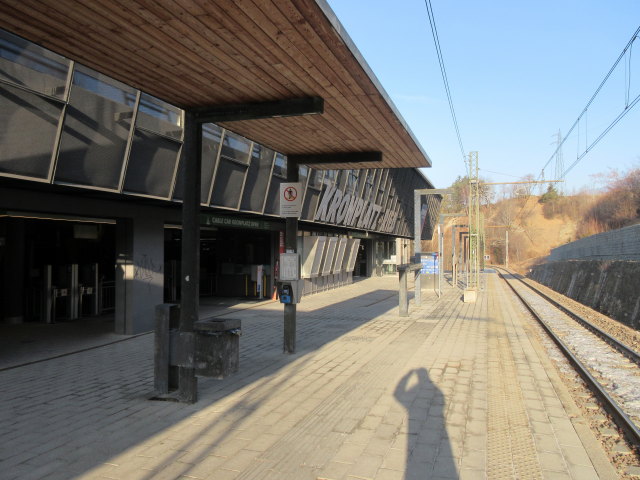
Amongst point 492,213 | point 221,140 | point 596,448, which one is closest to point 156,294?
point 221,140

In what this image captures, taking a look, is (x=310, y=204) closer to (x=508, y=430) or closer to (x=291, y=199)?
(x=291, y=199)

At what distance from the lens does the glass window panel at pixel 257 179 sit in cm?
1296

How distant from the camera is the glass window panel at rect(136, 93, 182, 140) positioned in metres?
8.83

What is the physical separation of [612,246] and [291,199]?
22.4 meters

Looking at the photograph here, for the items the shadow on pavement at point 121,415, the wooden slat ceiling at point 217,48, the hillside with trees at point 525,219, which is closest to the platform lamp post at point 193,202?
the wooden slat ceiling at point 217,48

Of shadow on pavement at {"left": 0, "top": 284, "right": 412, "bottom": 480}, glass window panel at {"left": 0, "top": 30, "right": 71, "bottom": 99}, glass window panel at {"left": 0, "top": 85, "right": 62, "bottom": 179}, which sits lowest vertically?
shadow on pavement at {"left": 0, "top": 284, "right": 412, "bottom": 480}

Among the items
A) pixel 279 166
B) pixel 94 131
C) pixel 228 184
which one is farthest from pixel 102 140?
pixel 279 166

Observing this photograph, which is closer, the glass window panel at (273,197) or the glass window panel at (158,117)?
the glass window panel at (158,117)

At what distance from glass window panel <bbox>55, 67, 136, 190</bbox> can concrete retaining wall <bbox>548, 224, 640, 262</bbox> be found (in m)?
19.3

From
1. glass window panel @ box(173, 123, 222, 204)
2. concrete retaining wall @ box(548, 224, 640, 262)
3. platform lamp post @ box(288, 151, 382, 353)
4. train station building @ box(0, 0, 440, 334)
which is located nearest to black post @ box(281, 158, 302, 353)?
platform lamp post @ box(288, 151, 382, 353)

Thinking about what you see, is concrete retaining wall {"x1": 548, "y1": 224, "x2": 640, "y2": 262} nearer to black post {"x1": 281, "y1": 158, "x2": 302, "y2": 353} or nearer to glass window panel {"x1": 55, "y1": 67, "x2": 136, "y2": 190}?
black post {"x1": 281, "y1": 158, "x2": 302, "y2": 353}

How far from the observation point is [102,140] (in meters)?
8.00

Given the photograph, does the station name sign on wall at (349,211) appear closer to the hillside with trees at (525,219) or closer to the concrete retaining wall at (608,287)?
the concrete retaining wall at (608,287)

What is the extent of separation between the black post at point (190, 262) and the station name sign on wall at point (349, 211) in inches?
512
